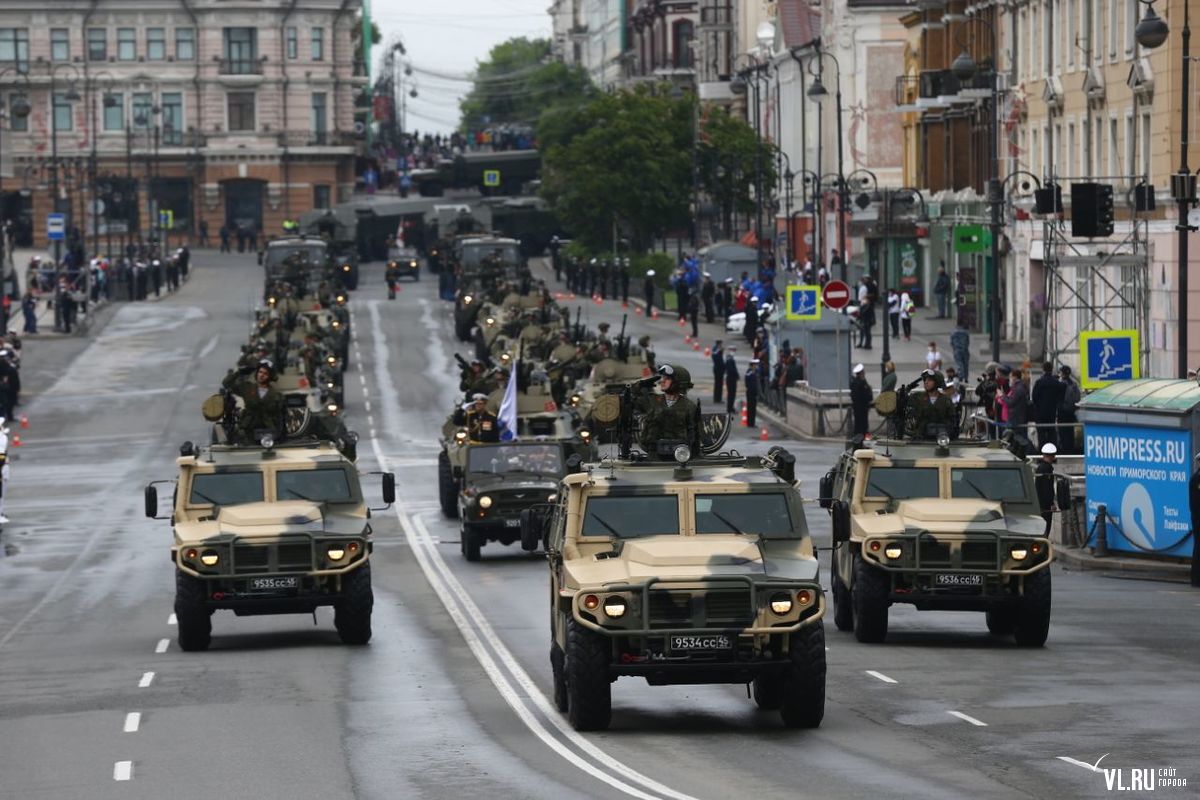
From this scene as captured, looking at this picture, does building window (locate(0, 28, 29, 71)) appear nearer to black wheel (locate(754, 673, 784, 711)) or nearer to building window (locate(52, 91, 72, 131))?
building window (locate(52, 91, 72, 131))

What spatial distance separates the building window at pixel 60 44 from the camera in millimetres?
134250

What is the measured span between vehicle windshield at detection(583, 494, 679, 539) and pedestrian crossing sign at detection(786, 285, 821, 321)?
33572 mm

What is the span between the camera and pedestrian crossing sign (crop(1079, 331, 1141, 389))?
37.6m

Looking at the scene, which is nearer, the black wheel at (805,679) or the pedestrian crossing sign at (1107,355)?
the black wheel at (805,679)

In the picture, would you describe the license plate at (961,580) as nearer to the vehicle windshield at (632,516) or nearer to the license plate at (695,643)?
the vehicle windshield at (632,516)

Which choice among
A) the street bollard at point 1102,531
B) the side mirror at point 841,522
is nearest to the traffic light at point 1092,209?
the street bollard at point 1102,531

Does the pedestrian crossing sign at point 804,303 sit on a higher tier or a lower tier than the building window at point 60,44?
lower

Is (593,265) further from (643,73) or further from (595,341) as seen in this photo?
(643,73)

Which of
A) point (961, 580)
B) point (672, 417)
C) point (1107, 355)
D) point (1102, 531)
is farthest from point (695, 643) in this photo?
point (1107, 355)

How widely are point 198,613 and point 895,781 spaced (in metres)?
10.3

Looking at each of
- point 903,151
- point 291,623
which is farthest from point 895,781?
point 903,151

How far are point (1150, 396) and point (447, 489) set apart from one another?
12655 millimetres

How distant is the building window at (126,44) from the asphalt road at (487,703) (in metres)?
99.4

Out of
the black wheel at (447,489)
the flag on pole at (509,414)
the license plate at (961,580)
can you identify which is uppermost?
the flag on pole at (509,414)
